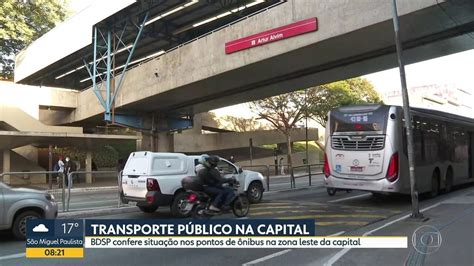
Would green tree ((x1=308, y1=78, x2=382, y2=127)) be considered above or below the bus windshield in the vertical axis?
above

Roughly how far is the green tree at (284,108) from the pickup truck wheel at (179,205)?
92.6ft

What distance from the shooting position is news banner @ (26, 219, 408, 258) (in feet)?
26.0

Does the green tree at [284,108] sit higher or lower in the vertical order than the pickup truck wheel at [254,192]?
higher

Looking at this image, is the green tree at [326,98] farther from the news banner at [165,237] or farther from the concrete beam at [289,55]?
the news banner at [165,237]

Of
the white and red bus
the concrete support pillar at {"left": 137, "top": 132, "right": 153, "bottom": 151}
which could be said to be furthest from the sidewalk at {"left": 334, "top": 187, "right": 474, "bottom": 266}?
the concrete support pillar at {"left": 137, "top": 132, "right": 153, "bottom": 151}

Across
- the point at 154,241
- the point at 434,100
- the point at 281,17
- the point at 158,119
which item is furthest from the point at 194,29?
the point at 434,100

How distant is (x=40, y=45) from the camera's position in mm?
34562

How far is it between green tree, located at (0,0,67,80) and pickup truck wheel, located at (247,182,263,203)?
2598 centimetres

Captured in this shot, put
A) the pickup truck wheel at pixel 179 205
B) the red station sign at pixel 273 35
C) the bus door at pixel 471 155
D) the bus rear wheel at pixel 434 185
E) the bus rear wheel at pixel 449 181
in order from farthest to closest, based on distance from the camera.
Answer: the bus door at pixel 471 155, the bus rear wheel at pixel 449 181, the red station sign at pixel 273 35, the bus rear wheel at pixel 434 185, the pickup truck wheel at pixel 179 205

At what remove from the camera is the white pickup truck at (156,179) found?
12.3 m

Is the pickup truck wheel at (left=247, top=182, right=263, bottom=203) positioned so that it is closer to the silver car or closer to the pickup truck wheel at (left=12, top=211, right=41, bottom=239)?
the silver car

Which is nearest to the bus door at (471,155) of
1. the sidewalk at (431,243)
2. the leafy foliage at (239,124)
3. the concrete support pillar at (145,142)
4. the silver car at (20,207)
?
the sidewalk at (431,243)

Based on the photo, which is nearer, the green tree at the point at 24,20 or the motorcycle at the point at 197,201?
the motorcycle at the point at 197,201

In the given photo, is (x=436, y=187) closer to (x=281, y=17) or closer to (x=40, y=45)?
(x=281, y=17)
